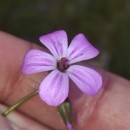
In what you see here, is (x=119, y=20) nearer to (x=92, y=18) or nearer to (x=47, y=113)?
(x=92, y=18)

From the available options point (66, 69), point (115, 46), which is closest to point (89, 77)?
point (66, 69)

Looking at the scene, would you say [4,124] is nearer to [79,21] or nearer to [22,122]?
[22,122]

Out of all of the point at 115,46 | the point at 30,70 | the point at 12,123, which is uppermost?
the point at 30,70

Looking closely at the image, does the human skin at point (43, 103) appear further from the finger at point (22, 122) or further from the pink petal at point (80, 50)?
the pink petal at point (80, 50)

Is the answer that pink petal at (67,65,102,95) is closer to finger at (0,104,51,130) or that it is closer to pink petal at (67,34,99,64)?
pink petal at (67,34,99,64)

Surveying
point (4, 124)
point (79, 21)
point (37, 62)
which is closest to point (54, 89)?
point (37, 62)

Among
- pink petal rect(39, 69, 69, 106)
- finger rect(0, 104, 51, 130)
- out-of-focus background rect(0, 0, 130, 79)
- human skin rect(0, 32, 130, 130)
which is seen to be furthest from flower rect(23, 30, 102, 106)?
out-of-focus background rect(0, 0, 130, 79)
